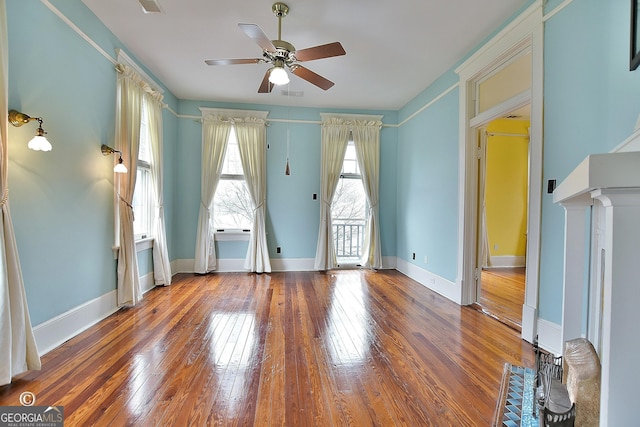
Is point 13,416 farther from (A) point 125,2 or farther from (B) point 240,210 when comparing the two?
(B) point 240,210

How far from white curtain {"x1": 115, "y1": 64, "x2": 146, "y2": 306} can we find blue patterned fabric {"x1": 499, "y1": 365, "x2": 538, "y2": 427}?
143 inches

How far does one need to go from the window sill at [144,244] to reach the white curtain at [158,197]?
0.21ft

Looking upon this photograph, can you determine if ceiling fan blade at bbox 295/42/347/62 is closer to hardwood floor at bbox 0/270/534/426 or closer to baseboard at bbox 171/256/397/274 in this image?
hardwood floor at bbox 0/270/534/426

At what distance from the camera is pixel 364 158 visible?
543 centimetres

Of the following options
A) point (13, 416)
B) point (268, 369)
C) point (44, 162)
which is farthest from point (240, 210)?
point (13, 416)

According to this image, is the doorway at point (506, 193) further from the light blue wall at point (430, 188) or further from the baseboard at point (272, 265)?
the baseboard at point (272, 265)

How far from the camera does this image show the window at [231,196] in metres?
5.27

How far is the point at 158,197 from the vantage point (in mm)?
4227

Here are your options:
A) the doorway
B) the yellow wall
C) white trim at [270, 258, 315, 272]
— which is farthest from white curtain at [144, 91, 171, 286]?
the yellow wall

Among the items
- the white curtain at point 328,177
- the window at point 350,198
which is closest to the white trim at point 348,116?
the white curtain at point 328,177

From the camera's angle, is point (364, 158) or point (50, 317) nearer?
point (50, 317)

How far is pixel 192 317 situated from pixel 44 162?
1.91m

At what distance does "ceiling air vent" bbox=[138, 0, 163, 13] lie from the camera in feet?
8.30

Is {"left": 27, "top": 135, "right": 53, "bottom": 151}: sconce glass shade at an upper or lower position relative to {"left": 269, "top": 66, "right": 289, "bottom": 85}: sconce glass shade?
lower
